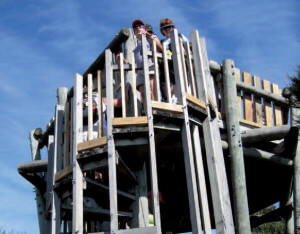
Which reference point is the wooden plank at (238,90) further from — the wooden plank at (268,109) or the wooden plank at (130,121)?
the wooden plank at (130,121)

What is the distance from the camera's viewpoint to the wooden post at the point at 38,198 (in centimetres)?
1173

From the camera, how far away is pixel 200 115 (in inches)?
356

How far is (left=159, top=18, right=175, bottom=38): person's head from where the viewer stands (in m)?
10.1

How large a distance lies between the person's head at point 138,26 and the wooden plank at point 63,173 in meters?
2.89

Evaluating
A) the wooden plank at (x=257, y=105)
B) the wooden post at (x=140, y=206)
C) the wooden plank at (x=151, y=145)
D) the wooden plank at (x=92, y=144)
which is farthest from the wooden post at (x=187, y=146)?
the wooden plank at (x=257, y=105)

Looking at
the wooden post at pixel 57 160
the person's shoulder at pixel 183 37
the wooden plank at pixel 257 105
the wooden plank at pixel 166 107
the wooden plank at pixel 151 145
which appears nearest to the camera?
the wooden plank at pixel 151 145

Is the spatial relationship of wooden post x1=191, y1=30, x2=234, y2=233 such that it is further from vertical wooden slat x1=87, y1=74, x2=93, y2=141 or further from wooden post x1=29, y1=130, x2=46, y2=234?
wooden post x1=29, y1=130, x2=46, y2=234

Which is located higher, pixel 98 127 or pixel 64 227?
pixel 98 127

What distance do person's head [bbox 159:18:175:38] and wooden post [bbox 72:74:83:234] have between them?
1.98 meters

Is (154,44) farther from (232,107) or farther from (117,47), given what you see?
(232,107)

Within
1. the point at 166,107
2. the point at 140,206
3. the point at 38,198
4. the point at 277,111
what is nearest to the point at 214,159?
the point at 166,107

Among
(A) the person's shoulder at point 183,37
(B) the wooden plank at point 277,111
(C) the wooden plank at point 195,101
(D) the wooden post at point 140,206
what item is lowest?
(D) the wooden post at point 140,206

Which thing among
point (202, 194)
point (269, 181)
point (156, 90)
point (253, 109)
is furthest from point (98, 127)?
point (269, 181)

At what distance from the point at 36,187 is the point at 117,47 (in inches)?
167
